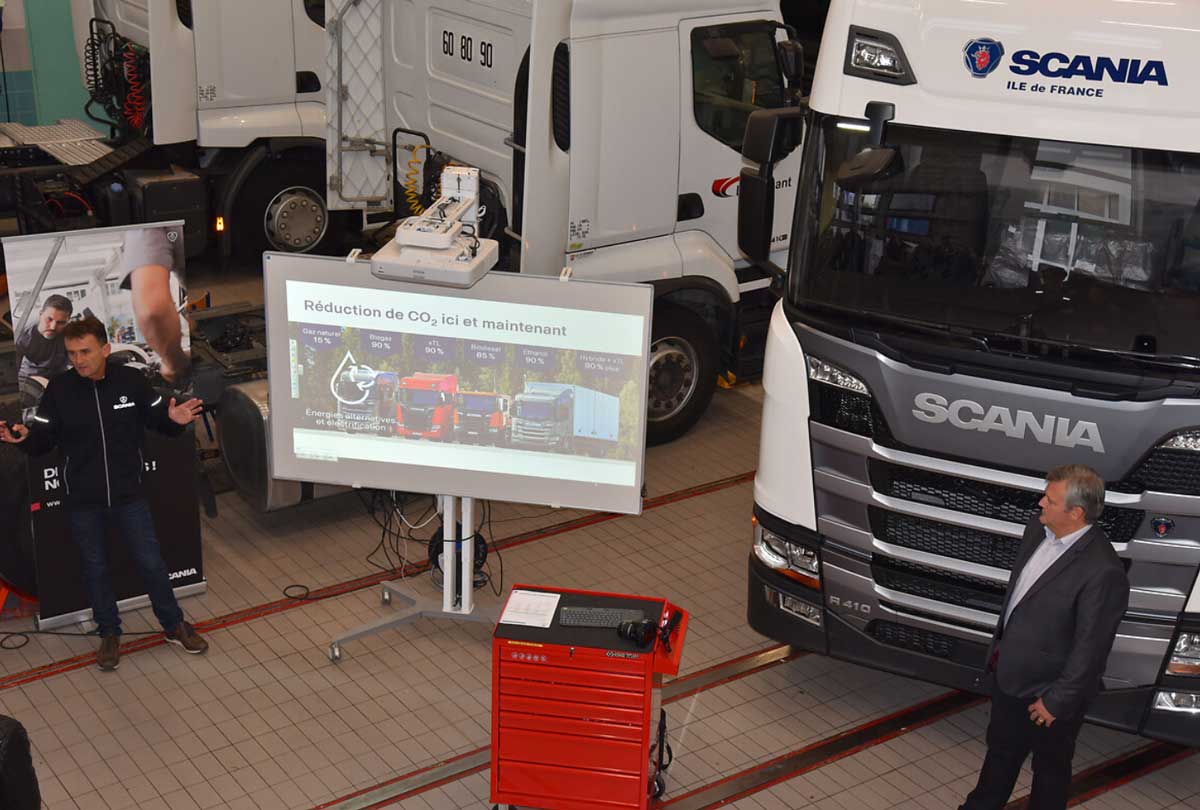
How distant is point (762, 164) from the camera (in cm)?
661

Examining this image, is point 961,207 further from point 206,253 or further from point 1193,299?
point 206,253

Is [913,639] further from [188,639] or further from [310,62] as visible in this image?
[310,62]

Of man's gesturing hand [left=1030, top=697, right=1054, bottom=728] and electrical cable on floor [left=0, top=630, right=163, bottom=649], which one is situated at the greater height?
man's gesturing hand [left=1030, top=697, right=1054, bottom=728]

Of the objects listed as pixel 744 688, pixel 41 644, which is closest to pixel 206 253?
pixel 41 644

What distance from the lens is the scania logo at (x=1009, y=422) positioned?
569cm

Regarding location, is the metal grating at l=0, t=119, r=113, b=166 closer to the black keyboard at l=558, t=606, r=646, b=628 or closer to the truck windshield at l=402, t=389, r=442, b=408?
the truck windshield at l=402, t=389, r=442, b=408

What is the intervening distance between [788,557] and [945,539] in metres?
→ 0.80

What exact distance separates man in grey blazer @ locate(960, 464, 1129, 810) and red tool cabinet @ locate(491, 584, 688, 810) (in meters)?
1.40

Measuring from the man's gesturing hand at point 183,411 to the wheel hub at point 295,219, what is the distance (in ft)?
17.5

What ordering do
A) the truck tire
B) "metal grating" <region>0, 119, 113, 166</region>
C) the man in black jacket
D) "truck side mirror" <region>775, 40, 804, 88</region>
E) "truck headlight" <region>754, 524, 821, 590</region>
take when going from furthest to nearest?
the truck tire < "metal grating" <region>0, 119, 113, 166</region> < "truck side mirror" <region>775, 40, 804, 88</region> < the man in black jacket < "truck headlight" <region>754, 524, 821, 590</region>

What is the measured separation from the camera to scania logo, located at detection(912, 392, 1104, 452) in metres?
5.69

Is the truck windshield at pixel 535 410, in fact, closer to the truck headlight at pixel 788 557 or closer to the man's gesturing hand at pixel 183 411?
the truck headlight at pixel 788 557

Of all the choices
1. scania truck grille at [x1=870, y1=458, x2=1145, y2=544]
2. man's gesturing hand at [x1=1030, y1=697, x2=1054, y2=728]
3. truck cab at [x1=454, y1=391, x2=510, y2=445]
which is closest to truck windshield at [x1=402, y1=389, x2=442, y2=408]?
truck cab at [x1=454, y1=391, x2=510, y2=445]

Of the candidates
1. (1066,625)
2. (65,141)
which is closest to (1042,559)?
(1066,625)
